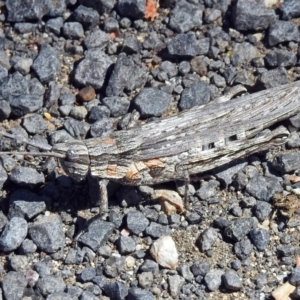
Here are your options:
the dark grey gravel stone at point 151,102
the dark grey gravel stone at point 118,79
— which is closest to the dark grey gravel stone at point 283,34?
the dark grey gravel stone at point 151,102

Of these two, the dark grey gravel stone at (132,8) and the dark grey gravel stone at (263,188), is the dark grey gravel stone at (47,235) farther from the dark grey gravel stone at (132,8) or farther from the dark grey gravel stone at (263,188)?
the dark grey gravel stone at (132,8)

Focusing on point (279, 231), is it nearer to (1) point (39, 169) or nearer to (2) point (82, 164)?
(2) point (82, 164)

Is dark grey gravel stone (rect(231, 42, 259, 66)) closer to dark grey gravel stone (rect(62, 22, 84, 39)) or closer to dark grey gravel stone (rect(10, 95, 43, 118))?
dark grey gravel stone (rect(62, 22, 84, 39))

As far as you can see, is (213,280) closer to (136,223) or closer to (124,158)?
(136,223)

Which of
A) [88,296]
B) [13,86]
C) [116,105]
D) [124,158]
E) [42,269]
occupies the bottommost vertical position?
[88,296]

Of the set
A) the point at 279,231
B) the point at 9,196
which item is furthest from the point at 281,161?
the point at 9,196

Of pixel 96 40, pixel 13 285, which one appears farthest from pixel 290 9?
pixel 13 285
